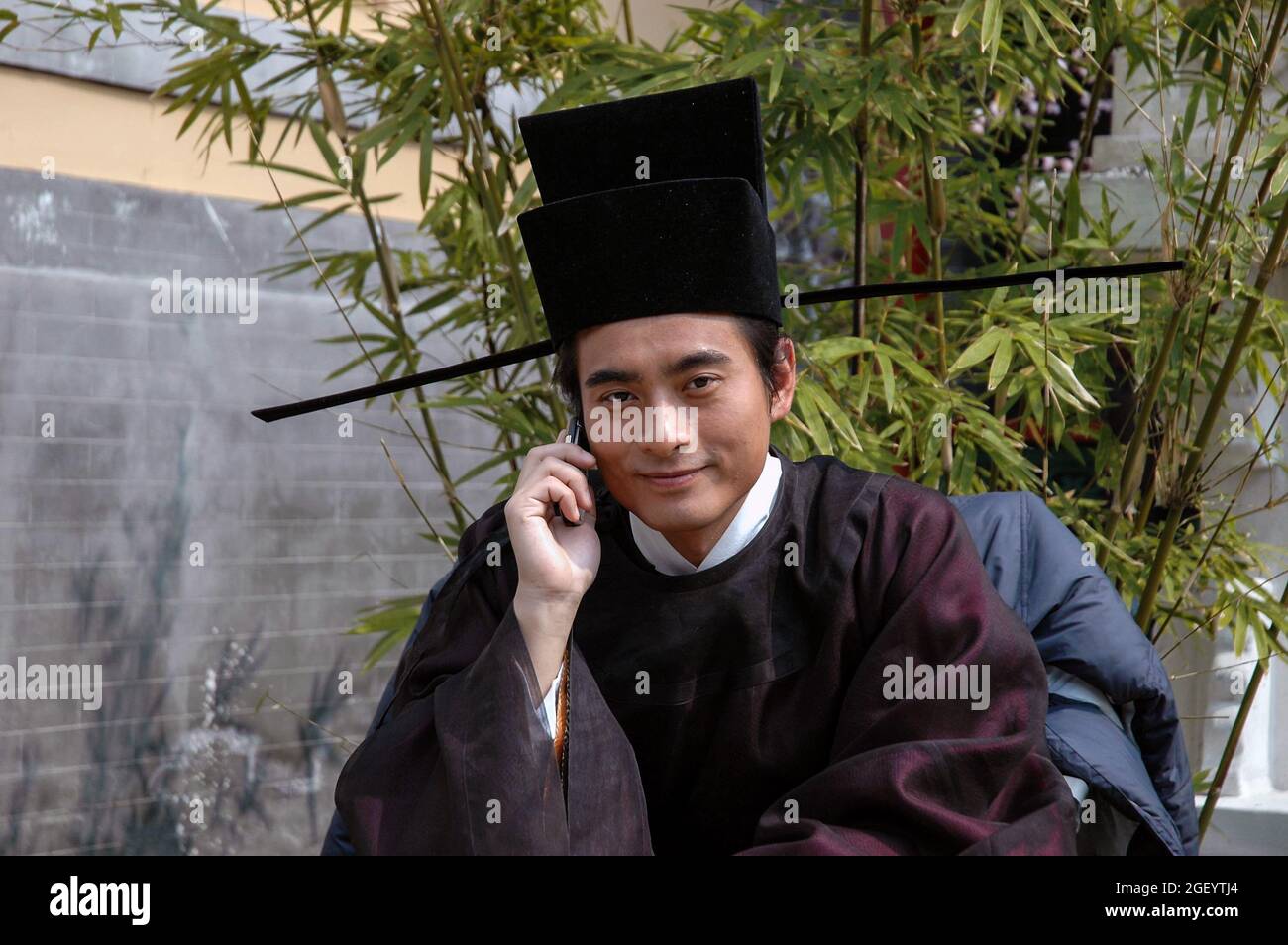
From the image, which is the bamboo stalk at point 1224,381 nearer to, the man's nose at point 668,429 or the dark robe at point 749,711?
the dark robe at point 749,711

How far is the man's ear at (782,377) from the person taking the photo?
1.60 metres

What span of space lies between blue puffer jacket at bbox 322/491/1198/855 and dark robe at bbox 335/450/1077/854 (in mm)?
194

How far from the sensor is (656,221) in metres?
1.51

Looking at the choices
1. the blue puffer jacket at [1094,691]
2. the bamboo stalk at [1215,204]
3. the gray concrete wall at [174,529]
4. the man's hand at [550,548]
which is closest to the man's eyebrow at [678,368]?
the man's hand at [550,548]

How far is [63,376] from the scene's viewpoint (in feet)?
11.4

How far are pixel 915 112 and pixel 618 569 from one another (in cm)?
111

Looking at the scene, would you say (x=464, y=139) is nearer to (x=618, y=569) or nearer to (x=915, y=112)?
(x=915, y=112)

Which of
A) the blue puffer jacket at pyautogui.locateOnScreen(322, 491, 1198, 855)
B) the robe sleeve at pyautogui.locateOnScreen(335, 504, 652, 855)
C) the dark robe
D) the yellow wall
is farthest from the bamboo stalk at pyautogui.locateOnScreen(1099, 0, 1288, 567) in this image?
the yellow wall

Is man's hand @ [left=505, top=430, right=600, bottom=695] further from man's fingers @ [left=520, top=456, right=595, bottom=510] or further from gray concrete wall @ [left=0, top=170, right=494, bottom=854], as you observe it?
gray concrete wall @ [left=0, top=170, right=494, bottom=854]

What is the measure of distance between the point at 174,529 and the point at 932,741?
9.18ft

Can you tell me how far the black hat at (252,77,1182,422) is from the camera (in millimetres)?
1486

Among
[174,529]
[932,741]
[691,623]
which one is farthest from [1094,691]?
[174,529]

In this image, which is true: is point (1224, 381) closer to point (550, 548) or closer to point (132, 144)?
point (550, 548)
